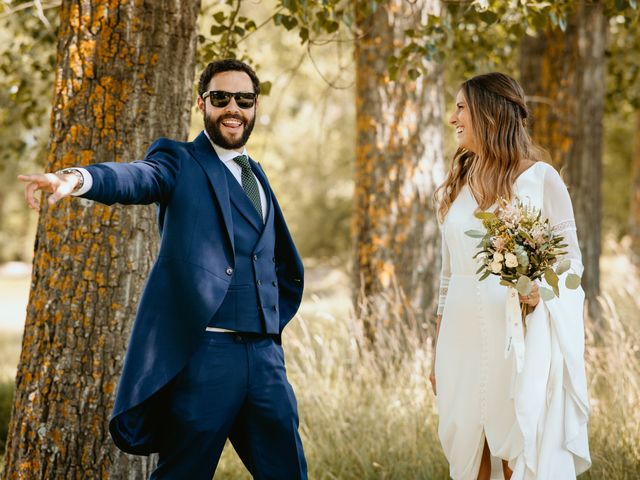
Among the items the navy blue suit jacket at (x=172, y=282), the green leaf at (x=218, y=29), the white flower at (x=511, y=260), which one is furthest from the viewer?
the green leaf at (x=218, y=29)

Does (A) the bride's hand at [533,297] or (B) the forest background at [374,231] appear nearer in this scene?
(A) the bride's hand at [533,297]

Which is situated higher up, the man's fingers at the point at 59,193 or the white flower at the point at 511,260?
the man's fingers at the point at 59,193

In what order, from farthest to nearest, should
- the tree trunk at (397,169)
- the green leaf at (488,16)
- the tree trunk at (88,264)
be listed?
the tree trunk at (397,169), the green leaf at (488,16), the tree trunk at (88,264)

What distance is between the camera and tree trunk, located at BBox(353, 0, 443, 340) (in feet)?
21.2

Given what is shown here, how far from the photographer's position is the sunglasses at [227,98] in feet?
10.7

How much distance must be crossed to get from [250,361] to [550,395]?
1310 mm

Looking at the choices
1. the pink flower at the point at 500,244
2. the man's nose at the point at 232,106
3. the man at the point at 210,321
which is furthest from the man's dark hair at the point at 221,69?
the pink flower at the point at 500,244

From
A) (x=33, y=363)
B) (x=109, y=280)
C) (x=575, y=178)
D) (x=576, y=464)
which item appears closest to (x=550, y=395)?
(x=576, y=464)

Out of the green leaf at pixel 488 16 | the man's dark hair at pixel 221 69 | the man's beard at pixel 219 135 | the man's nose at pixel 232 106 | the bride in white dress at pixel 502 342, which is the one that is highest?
the green leaf at pixel 488 16

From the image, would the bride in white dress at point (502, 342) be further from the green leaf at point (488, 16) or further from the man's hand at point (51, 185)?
the man's hand at point (51, 185)

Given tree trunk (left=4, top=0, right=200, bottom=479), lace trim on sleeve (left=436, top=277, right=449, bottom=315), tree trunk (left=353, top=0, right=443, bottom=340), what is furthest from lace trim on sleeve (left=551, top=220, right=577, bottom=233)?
tree trunk (left=353, top=0, right=443, bottom=340)

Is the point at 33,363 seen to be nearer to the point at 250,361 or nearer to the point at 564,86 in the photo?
the point at 250,361

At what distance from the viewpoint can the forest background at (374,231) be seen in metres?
3.93

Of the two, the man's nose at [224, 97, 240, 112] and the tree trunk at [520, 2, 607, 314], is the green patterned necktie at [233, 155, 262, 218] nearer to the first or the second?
the man's nose at [224, 97, 240, 112]
